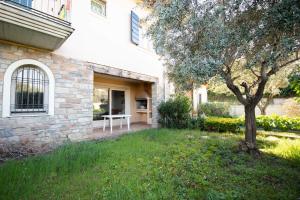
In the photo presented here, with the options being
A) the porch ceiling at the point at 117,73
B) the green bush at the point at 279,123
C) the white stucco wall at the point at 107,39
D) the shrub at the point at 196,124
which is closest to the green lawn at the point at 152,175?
the porch ceiling at the point at 117,73

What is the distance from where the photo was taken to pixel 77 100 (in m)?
6.63

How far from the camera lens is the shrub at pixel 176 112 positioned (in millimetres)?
10180

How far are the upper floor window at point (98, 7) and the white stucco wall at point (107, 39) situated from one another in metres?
0.20

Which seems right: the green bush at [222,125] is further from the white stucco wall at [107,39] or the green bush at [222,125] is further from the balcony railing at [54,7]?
the balcony railing at [54,7]

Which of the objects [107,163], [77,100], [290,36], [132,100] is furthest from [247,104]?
[132,100]

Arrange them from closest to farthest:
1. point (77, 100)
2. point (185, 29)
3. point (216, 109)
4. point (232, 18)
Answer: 1. point (232, 18)
2. point (185, 29)
3. point (77, 100)
4. point (216, 109)

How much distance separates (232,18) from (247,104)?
265 centimetres

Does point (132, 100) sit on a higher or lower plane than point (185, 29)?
lower

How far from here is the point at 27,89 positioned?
5523 millimetres

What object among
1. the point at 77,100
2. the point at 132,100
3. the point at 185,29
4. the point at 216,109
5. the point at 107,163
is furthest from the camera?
the point at 216,109

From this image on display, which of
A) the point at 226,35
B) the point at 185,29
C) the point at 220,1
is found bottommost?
the point at 226,35

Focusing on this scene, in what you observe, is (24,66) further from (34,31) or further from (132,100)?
(132,100)

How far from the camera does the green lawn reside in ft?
9.94

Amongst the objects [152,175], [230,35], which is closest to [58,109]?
[152,175]
